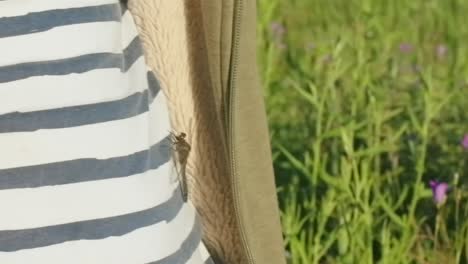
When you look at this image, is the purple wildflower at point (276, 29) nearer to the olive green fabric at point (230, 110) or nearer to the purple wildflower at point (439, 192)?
the purple wildflower at point (439, 192)

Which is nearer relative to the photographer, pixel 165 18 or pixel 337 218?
pixel 165 18

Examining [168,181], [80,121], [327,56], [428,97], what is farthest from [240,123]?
[327,56]

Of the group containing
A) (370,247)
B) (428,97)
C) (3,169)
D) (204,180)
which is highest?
(3,169)

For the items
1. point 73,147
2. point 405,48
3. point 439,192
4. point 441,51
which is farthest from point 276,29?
point 73,147

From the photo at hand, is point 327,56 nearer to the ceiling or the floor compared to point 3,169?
nearer to the floor

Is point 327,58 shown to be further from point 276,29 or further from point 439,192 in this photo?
point 439,192

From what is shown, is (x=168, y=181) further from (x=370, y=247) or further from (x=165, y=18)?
(x=370, y=247)

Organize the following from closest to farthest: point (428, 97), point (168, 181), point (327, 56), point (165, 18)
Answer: point (168, 181) < point (165, 18) < point (428, 97) < point (327, 56)
